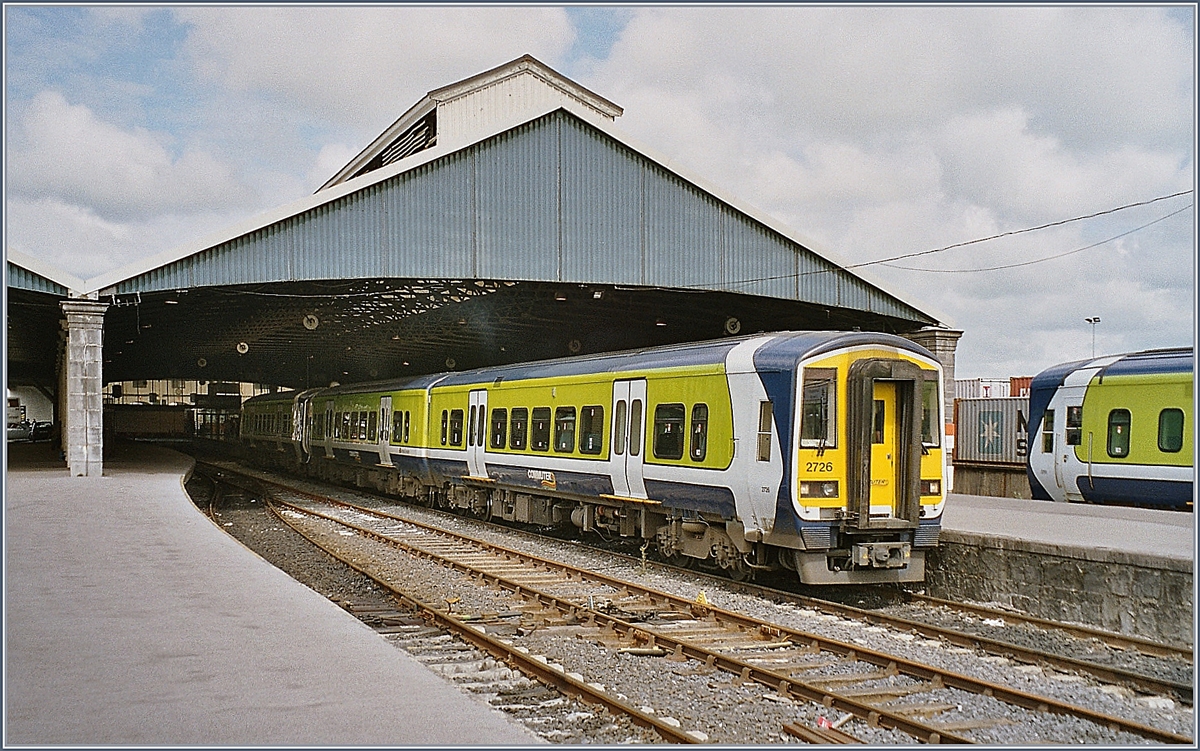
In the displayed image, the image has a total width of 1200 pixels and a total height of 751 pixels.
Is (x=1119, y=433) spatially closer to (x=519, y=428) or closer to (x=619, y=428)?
(x=619, y=428)

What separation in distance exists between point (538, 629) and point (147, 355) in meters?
35.5

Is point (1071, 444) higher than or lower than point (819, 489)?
higher

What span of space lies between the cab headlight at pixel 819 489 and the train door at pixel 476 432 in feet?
30.1

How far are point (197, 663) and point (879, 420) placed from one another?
25.4ft

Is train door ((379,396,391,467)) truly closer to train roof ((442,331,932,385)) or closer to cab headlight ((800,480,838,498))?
train roof ((442,331,932,385))

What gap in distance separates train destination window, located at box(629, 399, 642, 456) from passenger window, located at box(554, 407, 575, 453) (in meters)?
1.77

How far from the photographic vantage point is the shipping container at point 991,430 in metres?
26.5

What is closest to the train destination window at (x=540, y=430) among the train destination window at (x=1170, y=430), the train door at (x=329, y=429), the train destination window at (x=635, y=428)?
the train destination window at (x=635, y=428)

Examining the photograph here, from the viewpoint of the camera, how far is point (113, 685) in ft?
20.8

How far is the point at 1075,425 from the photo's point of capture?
17594mm

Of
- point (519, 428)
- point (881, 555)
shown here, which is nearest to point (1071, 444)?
point (881, 555)

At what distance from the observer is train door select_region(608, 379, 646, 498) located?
545 inches

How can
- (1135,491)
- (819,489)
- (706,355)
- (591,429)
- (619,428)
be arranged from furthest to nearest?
(1135,491) → (591,429) → (619,428) → (706,355) → (819,489)

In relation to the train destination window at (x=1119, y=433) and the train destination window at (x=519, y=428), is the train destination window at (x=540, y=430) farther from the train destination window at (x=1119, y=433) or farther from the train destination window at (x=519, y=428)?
the train destination window at (x=1119, y=433)
